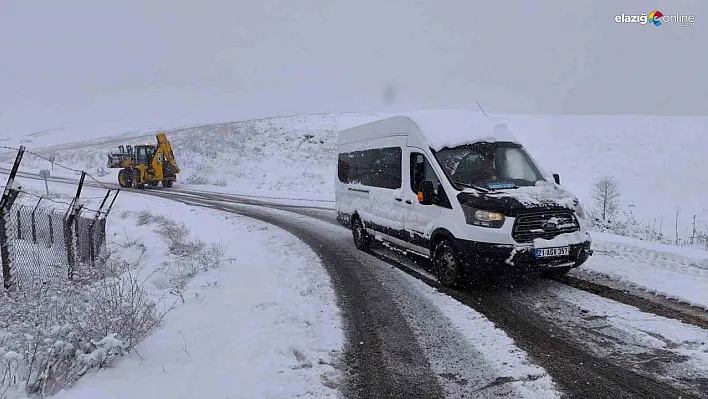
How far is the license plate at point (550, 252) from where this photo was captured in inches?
230

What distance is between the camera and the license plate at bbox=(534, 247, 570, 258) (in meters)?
5.85

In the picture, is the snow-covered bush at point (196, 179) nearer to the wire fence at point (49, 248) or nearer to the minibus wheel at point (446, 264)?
the wire fence at point (49, 248)

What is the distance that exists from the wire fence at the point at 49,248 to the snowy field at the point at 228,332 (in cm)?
95

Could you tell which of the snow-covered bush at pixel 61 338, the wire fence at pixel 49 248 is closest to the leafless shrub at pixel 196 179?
the wire fence at pixel 49 248

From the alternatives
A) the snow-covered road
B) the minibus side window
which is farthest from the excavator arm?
the snow-covered road

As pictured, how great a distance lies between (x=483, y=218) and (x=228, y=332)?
3.30m

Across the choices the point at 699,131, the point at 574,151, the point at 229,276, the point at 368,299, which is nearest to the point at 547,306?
the point at 368,299

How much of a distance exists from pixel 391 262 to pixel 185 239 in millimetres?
5117

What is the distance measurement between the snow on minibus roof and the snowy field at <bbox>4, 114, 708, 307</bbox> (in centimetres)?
1013

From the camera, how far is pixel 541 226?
5.90 metres

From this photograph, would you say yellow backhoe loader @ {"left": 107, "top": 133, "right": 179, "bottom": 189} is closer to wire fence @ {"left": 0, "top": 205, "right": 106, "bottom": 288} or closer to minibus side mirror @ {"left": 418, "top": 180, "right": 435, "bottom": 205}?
wire fence @ {"left": 0, "top": 205, "right": 106, "bottom": 288}

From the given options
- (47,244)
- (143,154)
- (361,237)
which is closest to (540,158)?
(143,154)

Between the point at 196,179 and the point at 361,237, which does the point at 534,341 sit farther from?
the point at 196,179

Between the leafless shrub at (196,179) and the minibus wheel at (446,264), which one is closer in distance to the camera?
the minibus wheel at (446,264)
